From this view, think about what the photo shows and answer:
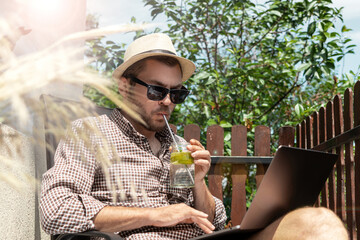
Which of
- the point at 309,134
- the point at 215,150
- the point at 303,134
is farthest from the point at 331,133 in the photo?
the point at 215,150

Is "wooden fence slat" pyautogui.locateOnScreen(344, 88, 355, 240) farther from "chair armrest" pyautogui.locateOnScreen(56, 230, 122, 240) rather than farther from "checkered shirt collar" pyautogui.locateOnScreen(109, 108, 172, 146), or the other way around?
"chair armrest" pyautogui.locateOnScreen(56, 230, 122, 240)

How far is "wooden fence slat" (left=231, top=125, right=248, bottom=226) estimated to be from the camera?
3521 millimetres

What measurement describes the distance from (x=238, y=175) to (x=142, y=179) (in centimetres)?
182

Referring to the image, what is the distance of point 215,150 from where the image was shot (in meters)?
3.53

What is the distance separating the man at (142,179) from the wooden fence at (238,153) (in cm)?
131

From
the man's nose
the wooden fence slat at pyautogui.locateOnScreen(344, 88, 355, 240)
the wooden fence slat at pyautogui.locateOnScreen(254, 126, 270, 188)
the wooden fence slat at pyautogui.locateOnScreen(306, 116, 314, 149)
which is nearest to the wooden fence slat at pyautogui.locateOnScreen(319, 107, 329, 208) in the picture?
the wooden fence slat at pyautogui.locateOnScreen(306, 116, 314, 149)

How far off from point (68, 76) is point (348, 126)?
7.76 feet

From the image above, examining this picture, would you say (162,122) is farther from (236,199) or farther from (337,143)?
(236,199)

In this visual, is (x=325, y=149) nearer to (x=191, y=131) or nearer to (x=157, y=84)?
(x=191, y=131)

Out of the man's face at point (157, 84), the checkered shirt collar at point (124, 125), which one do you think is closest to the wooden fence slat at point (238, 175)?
the checkered shirt collar at point (124, 125)

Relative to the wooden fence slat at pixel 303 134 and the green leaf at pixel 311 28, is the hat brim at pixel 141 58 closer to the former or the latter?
the wooden fence slat at pixel 303 134

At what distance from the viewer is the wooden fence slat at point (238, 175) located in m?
3.52

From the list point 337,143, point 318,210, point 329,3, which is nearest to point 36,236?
point 318,210

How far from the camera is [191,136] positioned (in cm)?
350
